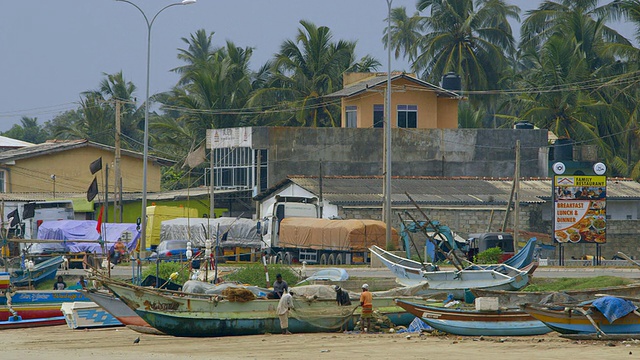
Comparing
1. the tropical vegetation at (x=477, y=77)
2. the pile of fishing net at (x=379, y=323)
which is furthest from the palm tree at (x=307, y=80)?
the pile of fishing net at (x=379, y=323)

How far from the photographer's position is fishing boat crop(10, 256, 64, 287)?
1547 inches

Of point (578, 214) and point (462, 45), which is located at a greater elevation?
point (462, 45)

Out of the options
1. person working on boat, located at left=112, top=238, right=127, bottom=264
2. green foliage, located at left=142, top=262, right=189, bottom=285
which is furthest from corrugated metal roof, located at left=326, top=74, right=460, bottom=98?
green foliage, located at left=142, top=262, right=189, bottom=285

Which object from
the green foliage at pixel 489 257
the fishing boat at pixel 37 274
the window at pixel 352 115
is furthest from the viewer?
the window at pixel 352 115

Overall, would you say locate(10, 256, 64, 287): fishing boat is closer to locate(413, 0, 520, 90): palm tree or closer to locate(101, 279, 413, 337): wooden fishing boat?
locate(101, 279, 413, 337): wooden fishing boat

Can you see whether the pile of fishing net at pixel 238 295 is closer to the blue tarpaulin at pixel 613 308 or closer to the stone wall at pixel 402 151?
the blue tarpaulin at pixel 613 308

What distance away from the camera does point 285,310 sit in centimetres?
2591

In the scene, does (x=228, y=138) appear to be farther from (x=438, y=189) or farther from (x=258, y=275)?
(x=258, y=275)

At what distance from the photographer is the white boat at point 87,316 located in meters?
29.8

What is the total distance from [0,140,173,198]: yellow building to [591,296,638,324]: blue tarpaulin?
4538 centimetres

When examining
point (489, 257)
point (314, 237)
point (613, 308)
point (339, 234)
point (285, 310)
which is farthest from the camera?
point (314, 237)

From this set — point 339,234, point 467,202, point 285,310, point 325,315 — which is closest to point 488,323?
point 325,315

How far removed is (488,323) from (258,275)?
41.0ft

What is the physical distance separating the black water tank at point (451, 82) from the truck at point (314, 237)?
20.3 meters
